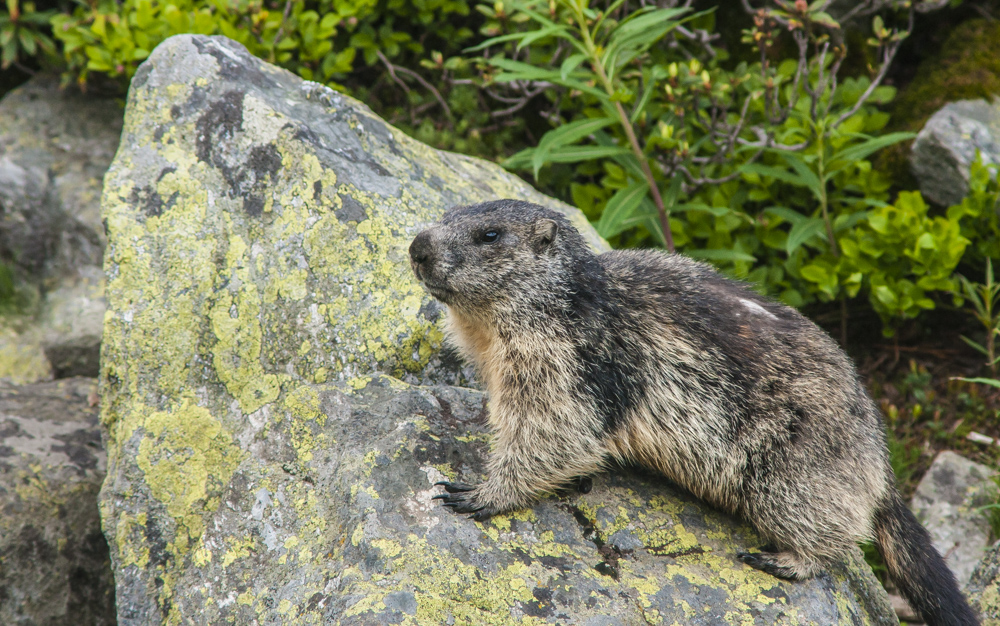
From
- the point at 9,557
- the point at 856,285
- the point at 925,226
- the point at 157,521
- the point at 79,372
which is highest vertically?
the point at 925,226

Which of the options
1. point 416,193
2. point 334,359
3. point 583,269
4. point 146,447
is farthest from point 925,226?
point 146,447

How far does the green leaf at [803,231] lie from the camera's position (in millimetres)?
6504

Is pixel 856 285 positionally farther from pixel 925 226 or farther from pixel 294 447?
pixel 294 447

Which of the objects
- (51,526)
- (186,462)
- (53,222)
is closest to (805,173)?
(186,462)

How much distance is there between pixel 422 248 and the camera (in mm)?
4465

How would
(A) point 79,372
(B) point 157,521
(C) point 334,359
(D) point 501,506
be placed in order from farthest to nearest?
(A) point 79,372
(C) point 334,359
(B) point 157,521
(D) point 501,506

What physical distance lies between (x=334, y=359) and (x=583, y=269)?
5.40 feet

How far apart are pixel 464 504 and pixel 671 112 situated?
4.17 metres

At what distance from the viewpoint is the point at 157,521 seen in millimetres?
4496

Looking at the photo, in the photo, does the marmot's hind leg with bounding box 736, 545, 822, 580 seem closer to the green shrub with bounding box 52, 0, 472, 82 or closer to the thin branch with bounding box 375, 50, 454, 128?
the thin branch with bounding box 375, 50, 454, 128

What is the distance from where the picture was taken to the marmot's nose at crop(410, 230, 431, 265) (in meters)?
4.47

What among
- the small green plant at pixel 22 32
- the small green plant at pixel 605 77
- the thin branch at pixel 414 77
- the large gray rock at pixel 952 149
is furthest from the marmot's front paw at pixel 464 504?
the small green plant at pixel 22 32

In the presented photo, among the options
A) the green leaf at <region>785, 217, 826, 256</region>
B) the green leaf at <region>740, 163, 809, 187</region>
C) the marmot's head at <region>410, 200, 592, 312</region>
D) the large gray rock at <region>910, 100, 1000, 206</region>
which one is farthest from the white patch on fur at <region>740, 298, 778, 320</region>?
the large gray rock at <region>910, 100, 1000, 206</region>

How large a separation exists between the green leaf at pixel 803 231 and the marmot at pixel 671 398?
6.15ft
